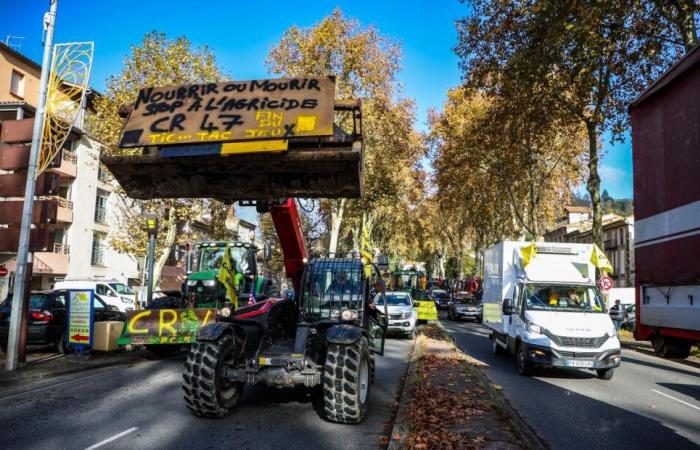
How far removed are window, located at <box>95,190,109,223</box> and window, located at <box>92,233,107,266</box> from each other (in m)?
1.10

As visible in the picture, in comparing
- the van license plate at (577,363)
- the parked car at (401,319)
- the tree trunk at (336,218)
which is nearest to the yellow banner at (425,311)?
the parked car at (401,319)

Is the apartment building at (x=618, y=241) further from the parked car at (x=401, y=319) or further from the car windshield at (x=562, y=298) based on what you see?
the car windshield at (x=562, y=298)

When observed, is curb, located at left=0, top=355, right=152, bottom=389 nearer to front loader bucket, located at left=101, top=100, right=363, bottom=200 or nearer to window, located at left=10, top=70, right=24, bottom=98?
front loader bucket, located at left=101, top=100, right=363, bottom=200

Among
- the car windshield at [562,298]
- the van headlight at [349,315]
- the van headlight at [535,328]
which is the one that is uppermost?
the car windshield at [562,298]

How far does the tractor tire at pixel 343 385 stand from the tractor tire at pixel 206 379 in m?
1.40

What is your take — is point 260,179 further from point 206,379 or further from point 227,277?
point 227,277

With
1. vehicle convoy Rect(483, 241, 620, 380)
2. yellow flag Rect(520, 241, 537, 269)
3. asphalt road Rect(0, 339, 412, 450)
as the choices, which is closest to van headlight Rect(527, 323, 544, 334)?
vehicle convoy Rect(483, 241, 620, 380)

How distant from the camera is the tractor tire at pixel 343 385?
6734mm

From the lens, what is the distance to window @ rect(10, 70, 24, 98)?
31.6 meters

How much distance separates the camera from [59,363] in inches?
458

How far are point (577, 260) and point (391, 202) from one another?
68.4ft

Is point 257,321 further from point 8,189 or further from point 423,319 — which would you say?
point 423,319

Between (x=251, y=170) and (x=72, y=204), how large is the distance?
3133 centimetres

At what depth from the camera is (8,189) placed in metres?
11.6
